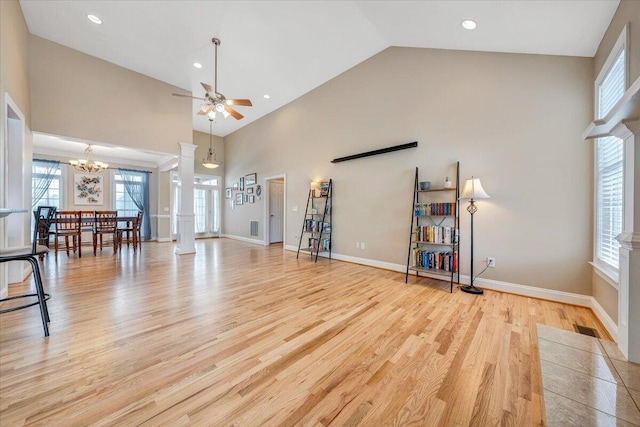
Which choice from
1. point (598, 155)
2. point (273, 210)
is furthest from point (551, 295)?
point (273, 210)

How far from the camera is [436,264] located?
3529mm

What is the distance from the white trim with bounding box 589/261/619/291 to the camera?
2.09m

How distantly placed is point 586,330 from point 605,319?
26 cm

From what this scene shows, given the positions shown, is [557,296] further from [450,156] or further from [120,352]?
[120,352]

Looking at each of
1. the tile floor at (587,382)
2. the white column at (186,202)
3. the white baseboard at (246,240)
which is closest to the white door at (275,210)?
the white baseboard at (246,240)

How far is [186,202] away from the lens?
Answer: 5.73m

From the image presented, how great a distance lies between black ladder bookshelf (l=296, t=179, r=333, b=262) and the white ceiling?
2.44 m

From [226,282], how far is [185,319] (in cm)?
115

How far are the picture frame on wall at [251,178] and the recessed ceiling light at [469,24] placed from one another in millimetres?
5802

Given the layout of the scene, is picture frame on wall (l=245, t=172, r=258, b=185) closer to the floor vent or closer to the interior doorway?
the interior doorway

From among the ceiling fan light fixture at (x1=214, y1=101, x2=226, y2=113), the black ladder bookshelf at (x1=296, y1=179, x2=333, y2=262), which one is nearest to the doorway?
the black ladder bookshelf at (x1=296, y1=179, x2=333, y2=262)

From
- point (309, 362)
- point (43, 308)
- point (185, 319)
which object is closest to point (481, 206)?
point (309, 362)

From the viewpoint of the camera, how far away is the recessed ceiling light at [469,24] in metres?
2.78

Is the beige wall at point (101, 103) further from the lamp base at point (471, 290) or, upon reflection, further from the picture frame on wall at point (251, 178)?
the lamp base at point (471, 290)
